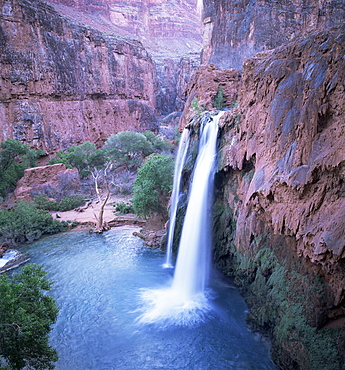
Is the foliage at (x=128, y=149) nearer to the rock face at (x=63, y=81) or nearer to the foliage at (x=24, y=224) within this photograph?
the rock face at (x=63, y=81)

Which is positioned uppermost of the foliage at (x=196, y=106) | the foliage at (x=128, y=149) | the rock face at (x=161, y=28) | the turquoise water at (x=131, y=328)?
the rock face at (x=161, y=28)

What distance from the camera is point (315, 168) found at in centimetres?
722

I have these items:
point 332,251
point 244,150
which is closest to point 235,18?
point 244,150

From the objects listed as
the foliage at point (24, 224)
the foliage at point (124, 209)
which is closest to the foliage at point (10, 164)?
the foliage at point (24, 224)

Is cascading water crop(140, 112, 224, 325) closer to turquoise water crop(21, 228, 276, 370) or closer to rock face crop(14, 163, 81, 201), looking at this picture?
turquoise water crop(21, 228, 276, 370)

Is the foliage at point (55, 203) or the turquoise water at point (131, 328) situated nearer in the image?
the turquoise water at point (131, 328)

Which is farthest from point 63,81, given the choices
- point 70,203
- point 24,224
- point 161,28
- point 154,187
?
point 161,28

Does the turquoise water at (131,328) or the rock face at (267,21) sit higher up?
the rock face at (267,21)

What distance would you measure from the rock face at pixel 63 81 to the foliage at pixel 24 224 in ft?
55.6

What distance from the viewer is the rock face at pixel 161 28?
2781 inches

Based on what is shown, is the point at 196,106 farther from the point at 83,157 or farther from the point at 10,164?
the point at 83,157

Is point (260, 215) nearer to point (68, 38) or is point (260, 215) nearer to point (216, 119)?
point (216, 119)

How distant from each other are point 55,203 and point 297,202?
24336 mm

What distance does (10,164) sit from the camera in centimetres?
2853
